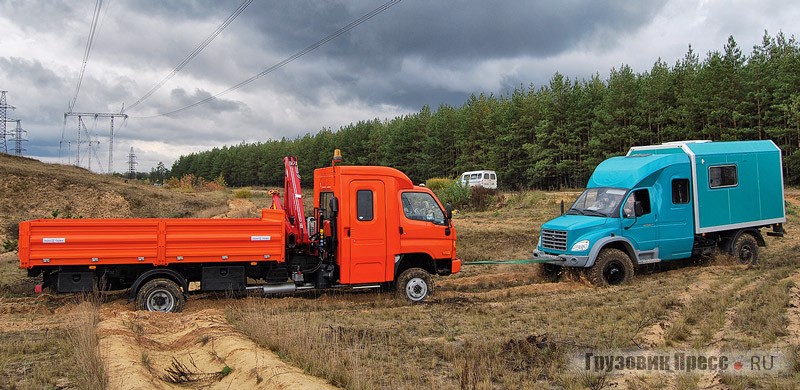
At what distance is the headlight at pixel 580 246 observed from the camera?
1277 centimetres

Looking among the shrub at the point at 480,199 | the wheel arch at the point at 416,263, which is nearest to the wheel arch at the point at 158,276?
the wheel arch at the point at 416,263

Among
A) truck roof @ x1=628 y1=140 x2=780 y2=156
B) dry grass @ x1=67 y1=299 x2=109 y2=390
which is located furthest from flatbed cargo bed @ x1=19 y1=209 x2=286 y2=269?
truck roof @ x1=628 y1=140 x2=780 y2=156

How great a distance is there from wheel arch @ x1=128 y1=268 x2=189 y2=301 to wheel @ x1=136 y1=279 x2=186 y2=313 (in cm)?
8

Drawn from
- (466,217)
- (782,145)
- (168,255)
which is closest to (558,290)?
(168,255)

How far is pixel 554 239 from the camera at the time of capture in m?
13.3

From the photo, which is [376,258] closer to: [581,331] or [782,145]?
[581,331]

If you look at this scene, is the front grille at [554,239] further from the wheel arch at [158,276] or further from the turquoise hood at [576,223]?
the wheel arch at [158,276]

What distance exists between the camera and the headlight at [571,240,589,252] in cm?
1277

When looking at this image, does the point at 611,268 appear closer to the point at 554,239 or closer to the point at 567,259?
the point at 567,259

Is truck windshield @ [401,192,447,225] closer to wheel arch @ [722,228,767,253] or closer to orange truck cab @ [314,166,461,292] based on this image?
orange truck cab @ [314,166,461,292]

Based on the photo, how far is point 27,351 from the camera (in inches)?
293

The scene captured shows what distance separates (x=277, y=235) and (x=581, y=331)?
5.86m

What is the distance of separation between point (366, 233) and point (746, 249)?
36.9 ft

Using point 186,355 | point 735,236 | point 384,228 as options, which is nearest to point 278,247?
point 384,228
